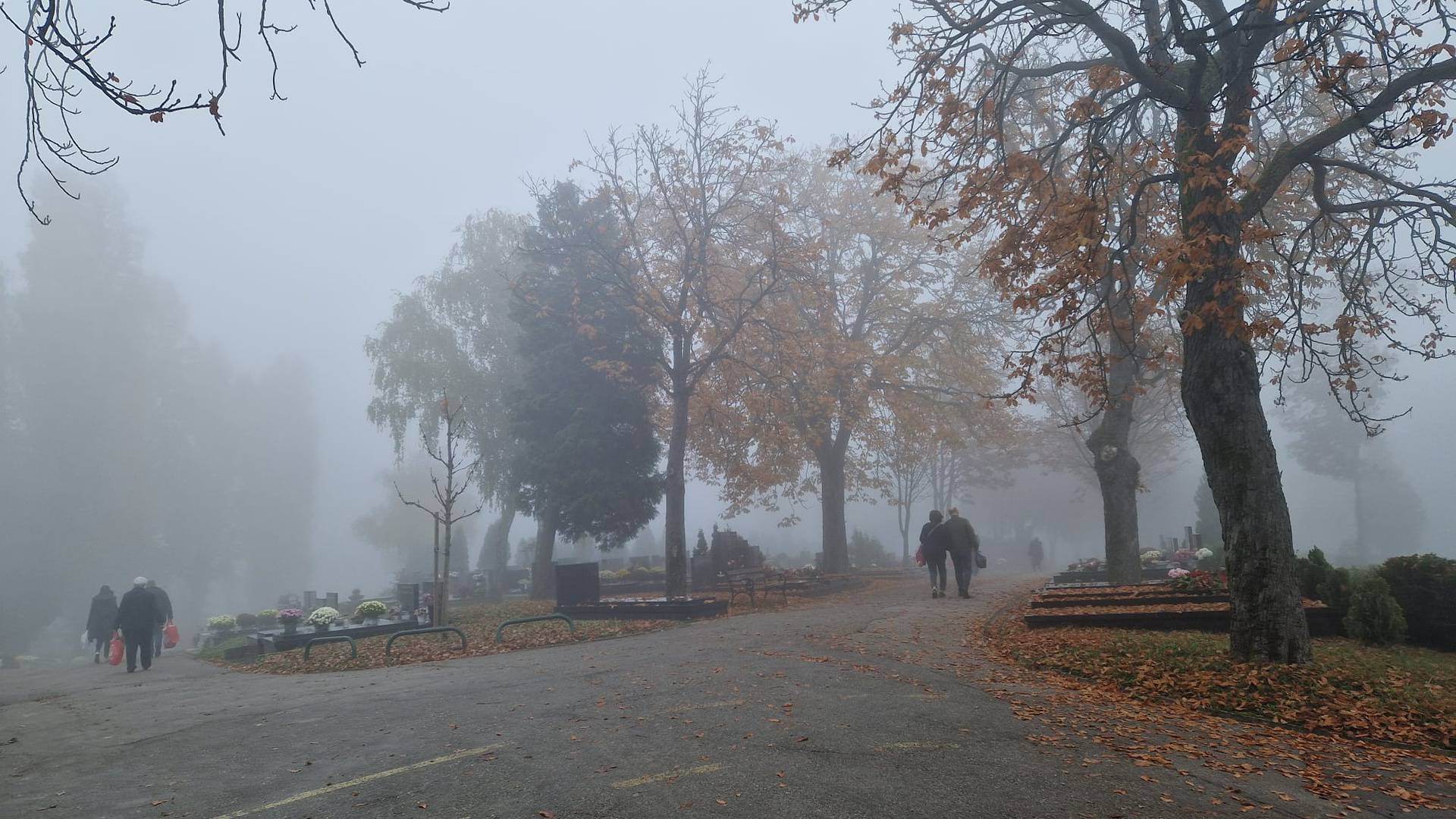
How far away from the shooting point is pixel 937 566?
693 inches

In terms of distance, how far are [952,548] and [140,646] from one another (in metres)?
15.1

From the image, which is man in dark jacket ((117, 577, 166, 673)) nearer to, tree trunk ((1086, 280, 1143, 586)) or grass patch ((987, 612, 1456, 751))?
grass patch ((987, 612, 1456, 751))

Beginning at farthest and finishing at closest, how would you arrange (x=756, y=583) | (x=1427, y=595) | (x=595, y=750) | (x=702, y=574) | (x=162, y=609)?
1. (x=702, y=574)
2. (x=756, y=583)
3. (x=162, y=609)
4. (x=1427, y=595)
5. (x=595, y=750)

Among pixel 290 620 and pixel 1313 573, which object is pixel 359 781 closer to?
pixel 1313 573

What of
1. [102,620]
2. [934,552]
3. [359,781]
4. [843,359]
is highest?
[843,359]

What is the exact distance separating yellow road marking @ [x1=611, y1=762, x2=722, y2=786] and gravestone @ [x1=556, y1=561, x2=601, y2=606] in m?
12.9

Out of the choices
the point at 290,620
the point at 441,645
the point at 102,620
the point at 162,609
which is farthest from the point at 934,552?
the point at 102,620

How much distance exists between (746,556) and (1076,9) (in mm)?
20516

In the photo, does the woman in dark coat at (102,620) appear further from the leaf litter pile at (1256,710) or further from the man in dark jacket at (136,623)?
the leaf litter pile at (1256,710)

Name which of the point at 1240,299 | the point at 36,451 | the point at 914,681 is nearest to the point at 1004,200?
the point at 1240,299

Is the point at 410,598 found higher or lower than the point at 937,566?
lower

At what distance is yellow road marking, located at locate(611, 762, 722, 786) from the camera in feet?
15.6

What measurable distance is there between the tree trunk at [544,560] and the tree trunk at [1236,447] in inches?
794

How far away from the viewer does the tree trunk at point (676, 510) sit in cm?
1859
